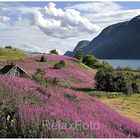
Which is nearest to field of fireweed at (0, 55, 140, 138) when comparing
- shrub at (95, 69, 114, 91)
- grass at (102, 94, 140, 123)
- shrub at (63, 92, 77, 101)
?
shrub at (63, 92, 77, 101)

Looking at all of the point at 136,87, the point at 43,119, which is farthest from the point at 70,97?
the point at 136,87

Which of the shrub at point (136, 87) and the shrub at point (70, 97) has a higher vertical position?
the shrub at point (70, 97)

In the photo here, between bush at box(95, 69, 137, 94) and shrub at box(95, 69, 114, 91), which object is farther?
shrub at box(95, 69, 114, 91)

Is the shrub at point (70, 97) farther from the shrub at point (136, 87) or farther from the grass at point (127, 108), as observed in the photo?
the shrub at point (136, 87)

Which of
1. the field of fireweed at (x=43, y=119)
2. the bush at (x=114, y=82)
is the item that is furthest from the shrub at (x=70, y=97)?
Result: the bush at (x=114, y=82)

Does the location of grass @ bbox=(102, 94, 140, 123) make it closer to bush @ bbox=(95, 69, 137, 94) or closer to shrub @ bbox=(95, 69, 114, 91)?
bush @ bbox=(95, 69, 137, 94)

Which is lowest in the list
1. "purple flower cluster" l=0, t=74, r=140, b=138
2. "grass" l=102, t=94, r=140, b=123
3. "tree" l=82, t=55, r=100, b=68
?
"grass" l=102, t=94, r=140, b=123

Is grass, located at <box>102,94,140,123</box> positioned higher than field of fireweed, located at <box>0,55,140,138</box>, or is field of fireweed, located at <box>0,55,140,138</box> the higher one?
field of fireweed, located at <box>0,55,140,138</box>

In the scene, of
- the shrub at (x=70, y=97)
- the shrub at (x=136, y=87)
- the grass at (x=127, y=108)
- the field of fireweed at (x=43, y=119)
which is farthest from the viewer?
the shrub at (x=136, y=87)

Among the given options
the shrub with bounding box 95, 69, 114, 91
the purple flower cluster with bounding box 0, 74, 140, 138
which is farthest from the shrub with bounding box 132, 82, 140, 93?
the purple flower cluster with bounding box 0, 74, 140, 138

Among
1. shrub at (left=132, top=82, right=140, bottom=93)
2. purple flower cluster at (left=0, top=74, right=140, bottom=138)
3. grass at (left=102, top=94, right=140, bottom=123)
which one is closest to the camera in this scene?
purple flower cluster at (left=0, top=74, right=140, bottom=138)

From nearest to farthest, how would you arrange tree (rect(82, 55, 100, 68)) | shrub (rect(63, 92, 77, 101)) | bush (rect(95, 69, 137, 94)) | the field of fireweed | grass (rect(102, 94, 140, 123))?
the field of fireweed
shrub (rect(63, 92, 77, 101))
grass (rect(102, 94, 140, 123))
bush (rect(95, 69, 137, 94))
tree (rect(82, 55, 100, 68))

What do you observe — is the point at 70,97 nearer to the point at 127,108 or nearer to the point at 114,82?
the point at 127,108

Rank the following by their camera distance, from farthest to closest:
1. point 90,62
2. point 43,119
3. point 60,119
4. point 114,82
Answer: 1. point 90,62
2. point 114,82
3. point 60,119
4. point 43,119
